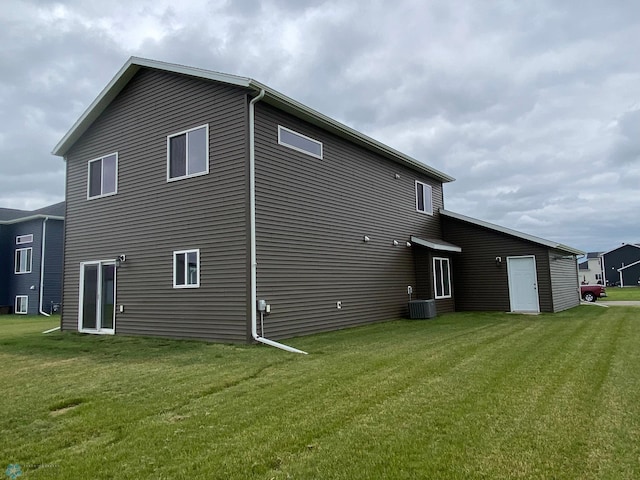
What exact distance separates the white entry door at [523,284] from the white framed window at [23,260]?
22.5 metres

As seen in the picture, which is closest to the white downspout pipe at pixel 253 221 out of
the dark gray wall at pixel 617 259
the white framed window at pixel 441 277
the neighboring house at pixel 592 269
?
the white framed window at pixel 441 277

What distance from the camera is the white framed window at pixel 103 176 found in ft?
38.7

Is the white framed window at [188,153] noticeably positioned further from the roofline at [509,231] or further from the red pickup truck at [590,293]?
the red pickup truck at [590,293]

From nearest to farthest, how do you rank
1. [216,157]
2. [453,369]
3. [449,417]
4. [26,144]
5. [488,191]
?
[449,417] < [453,369] < [216,157] < [26,144] < [488,191]

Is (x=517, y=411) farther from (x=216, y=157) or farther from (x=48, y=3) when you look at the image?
(x=48, y=3)

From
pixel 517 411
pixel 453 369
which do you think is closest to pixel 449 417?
pixel 517 411

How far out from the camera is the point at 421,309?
45.3 feet

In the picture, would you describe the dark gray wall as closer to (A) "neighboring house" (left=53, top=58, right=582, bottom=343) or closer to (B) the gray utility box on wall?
(A) "neighboring house" (left=53, top=58, right=582, bottom=343)

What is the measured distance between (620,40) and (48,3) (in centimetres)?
1514

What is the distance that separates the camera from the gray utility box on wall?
13.8m

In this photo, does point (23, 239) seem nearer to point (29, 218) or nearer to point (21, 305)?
point (29, 218)

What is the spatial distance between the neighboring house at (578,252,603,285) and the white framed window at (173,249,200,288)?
5497 centimetres

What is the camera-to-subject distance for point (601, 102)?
16.1m

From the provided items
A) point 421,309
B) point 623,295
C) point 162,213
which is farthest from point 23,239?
point 623,295
